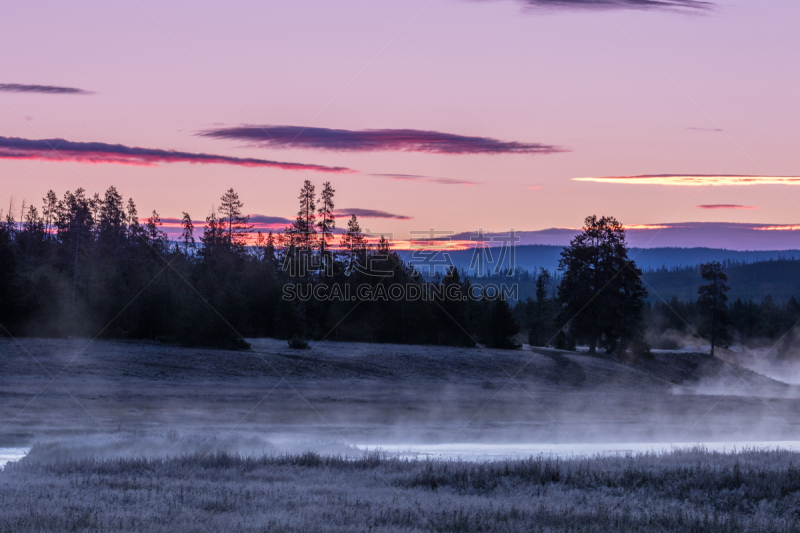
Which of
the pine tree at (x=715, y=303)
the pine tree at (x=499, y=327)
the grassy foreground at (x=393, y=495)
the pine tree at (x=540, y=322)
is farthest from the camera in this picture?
the pine tree at (x=540, y=322)

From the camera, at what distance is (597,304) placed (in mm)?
66125

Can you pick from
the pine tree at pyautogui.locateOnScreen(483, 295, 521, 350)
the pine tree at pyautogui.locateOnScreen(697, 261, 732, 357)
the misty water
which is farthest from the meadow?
the pine tree at pyautogui.locateOnScreen(697, 261, 732, 357)

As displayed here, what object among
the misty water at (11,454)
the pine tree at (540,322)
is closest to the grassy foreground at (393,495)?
the misty water at (11,454)

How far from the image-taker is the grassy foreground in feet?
39.2

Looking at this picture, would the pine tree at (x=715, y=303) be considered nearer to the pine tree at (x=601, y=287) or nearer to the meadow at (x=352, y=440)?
the pine tree at (x=601, y=287)

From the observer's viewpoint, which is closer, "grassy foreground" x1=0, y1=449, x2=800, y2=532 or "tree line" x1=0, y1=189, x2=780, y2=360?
"grassy foreground" x1=0, y1=449, x2=800, y2=532

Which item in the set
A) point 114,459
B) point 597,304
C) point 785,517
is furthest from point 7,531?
point 597,304

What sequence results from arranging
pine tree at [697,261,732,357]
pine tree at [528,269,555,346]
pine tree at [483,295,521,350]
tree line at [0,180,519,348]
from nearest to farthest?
tree line at [0,180,519,348]
pine tree at [483,295,521,350]
pine tree at [697,261,732,357]
pine tree at [528,269,555,346]

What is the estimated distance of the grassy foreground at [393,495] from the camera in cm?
1195

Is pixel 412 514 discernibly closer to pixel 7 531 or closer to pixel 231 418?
pixel 7 531

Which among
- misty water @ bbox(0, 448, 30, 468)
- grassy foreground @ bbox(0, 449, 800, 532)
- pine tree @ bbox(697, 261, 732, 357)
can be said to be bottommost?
misty water @ bbox(0, 448, 30, 468)

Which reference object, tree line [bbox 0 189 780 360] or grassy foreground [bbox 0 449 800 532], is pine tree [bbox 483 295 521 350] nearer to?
tree line [bbox 0 189 780 360]

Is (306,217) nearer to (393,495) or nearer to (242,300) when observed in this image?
→ (242,300)

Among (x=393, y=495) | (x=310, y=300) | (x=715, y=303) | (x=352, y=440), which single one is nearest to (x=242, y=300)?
(x=310, y=300)
